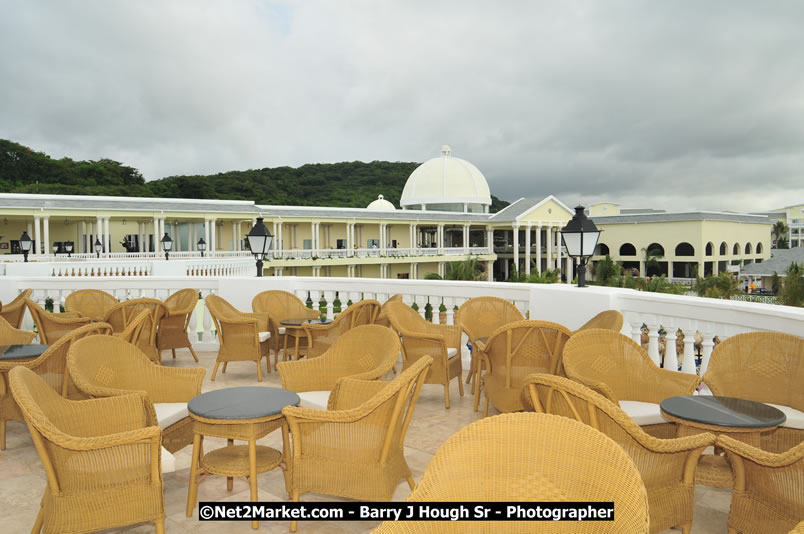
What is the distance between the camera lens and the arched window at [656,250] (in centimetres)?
5222

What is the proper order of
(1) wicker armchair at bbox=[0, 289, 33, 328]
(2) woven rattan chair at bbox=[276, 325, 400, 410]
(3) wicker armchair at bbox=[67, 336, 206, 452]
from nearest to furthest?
(3) wicker armchair at bbox=[67, 336, 206, 452] → (2) woven rattan chair at bbox=[276, 325, 400, 410] → (1) wicker armchair at bbox=[0, 289, 33, 328]

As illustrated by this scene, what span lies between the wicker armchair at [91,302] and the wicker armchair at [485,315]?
4763 mm

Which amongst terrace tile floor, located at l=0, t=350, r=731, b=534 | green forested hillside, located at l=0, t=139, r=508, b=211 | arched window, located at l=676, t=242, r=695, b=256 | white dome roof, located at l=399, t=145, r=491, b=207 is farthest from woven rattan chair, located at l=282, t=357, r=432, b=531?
arched window, located at l=676, t=242, r=695, b=256

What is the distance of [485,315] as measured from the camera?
249 inches

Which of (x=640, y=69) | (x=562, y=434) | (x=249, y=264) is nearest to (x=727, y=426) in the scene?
(x=562, y=434)

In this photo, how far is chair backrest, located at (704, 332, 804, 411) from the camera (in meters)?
3.63

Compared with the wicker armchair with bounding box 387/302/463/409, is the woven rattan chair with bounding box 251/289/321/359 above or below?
above

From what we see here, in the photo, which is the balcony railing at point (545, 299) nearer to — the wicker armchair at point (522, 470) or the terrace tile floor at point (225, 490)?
the terrace tile floor at point (225, 490)

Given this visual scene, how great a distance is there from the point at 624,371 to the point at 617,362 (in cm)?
8

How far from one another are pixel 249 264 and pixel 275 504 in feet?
69.8

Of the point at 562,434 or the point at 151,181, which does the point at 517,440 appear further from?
the point at 151,181

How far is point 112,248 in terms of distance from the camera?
3231cm

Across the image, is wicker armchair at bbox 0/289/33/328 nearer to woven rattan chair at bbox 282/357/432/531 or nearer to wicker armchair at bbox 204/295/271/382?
wicker armchair at bbox 204/295/271/382

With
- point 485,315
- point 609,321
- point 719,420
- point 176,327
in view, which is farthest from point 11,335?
point 719,420
